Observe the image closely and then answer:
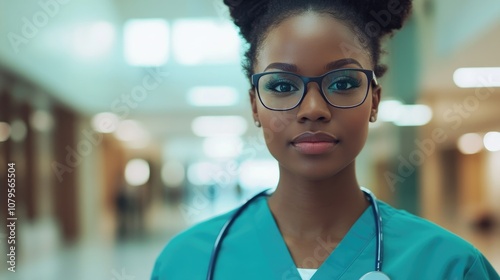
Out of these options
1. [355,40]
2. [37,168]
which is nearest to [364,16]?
[355,40]

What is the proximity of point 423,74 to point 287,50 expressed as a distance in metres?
5.05

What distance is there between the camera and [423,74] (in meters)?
5.66

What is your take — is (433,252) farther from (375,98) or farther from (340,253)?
(375,98)

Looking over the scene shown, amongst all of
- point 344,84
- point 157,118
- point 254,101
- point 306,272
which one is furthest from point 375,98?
point 157,118

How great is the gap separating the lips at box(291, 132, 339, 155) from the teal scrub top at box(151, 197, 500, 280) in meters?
0.20

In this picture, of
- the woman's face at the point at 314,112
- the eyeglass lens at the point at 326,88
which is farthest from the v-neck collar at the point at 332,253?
the eyeglass lens at the point at 326,88

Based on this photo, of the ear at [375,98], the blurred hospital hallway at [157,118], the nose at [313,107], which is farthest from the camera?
the blurred hospital hallway at [157,118]

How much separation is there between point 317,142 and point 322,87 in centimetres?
9

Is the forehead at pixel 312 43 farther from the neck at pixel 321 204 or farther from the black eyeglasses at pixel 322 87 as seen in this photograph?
the neck at pixel 321 204

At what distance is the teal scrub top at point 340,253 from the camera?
3.03 ft

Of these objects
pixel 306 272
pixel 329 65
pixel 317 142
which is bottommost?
pixel 306 272

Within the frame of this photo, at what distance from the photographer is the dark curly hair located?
3.13 feet

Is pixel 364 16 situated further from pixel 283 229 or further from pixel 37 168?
pixel 37 168

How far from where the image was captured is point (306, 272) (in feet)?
3.21
